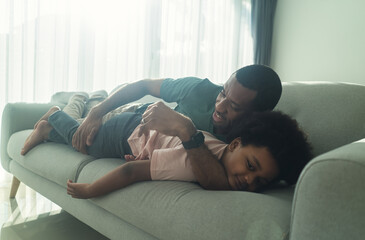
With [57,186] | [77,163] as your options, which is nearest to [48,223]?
[57,186]

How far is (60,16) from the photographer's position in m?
2.69

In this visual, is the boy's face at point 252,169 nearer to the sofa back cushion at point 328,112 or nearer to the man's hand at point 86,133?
the sofa back cushion at point 328,112

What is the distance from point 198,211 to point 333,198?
0.35 m

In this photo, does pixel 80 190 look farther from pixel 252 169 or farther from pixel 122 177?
pixel 252 169

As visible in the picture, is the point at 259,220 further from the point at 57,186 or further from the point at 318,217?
the point at 57,186

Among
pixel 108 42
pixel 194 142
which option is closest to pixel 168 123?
pixel 194 142

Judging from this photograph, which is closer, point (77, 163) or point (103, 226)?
point (103, 226)

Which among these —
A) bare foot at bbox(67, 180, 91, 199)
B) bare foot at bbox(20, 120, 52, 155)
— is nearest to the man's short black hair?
bare foot at bbox(67, 180, 91, 199)

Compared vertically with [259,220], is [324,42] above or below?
above

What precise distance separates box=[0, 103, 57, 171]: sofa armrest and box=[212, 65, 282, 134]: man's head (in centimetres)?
137

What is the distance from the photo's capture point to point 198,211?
2.70ft

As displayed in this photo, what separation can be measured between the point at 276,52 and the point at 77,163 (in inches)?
145

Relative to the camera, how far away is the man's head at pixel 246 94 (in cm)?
119

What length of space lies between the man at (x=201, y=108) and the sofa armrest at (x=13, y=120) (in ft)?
2.35
